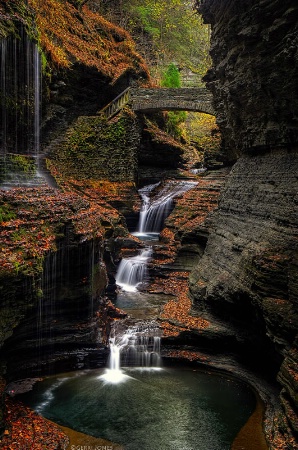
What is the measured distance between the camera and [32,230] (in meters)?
9.81

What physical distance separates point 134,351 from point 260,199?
19.6ft

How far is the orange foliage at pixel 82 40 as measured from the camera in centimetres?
2442

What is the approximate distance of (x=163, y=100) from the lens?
26.3 meters

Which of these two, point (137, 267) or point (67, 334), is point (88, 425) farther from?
point (137, 267)

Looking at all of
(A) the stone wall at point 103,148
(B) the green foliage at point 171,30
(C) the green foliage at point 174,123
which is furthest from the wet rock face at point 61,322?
(B) the green foliage at point 171,30

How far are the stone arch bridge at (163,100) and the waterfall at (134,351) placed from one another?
719 inches

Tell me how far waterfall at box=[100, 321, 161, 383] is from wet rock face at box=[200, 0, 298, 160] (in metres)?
7.05

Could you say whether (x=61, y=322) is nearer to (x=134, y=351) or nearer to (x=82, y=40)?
(x=134, y=351)

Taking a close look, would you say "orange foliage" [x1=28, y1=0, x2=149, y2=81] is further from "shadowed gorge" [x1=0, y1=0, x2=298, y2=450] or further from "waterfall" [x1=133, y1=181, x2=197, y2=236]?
"waterfall" [x1=133, y1=181, x2=197, y2=236]

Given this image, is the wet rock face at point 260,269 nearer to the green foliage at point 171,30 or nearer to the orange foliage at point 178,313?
the orange foliage at point 178,313

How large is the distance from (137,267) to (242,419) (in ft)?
33.5

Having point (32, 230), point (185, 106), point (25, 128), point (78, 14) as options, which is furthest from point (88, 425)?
point (78, 14)

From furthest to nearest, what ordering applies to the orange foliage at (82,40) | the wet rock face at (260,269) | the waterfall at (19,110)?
the orange foliage at (82,40) → the waterfall at (19,110) → the wet rock face at (260,269)

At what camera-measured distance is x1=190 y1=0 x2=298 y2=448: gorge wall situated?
27.0 feet
